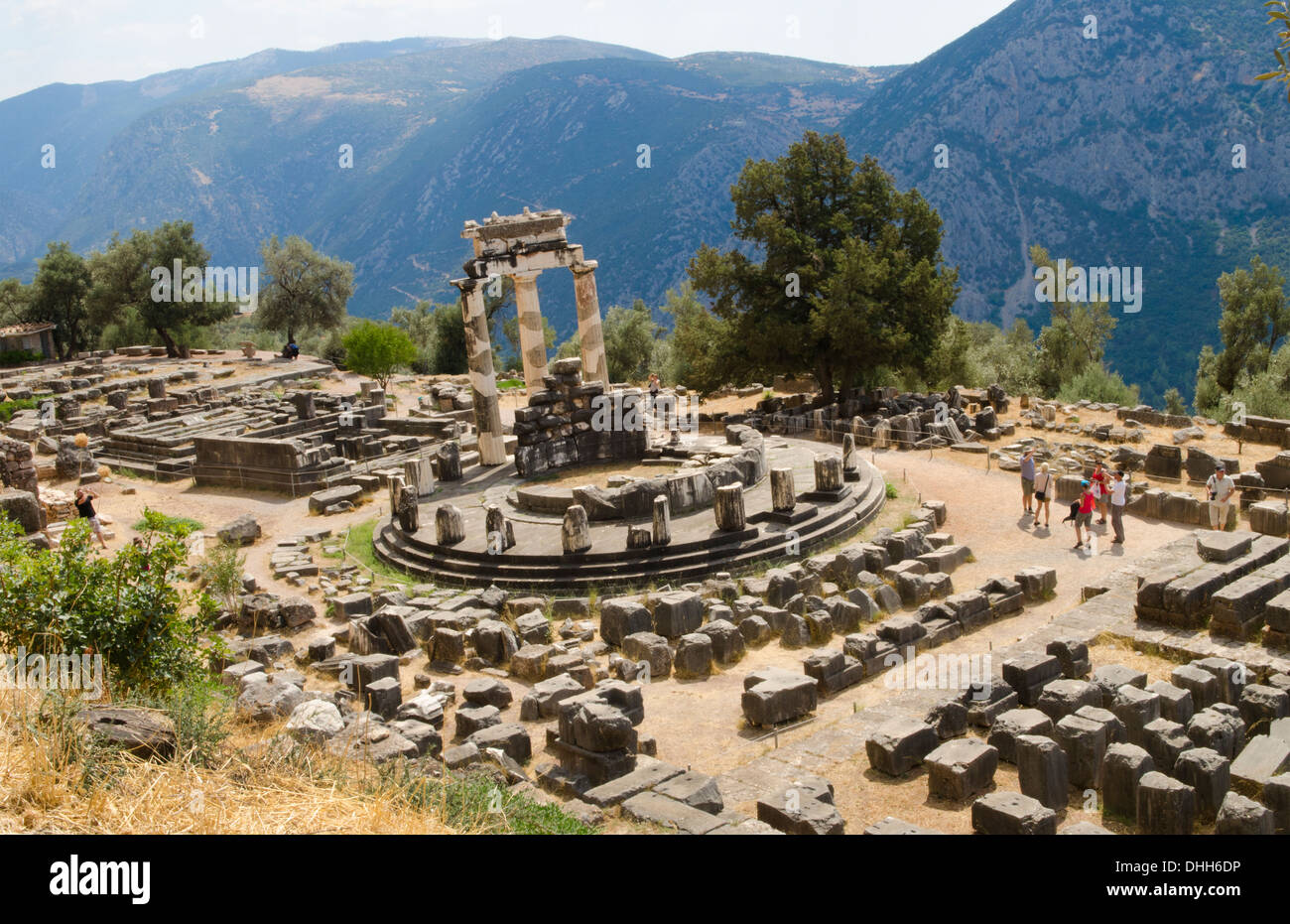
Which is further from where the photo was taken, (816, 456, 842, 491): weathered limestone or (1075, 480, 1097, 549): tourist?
(816, 456, 842, 491): weathered limestone

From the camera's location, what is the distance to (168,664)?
1111cm

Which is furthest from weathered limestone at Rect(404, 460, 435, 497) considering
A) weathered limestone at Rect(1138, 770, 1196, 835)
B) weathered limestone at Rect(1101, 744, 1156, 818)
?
weathered limestone at Rect(1138, 770, 1196, 835)

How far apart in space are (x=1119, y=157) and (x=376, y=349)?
69.1m

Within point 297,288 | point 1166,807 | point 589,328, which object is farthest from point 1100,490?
point 297,288

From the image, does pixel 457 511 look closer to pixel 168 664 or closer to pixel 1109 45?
pixel 168 664

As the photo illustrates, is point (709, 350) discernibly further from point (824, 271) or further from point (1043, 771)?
point (1043, 771)

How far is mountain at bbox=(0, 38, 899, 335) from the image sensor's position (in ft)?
391

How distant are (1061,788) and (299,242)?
2128 inches

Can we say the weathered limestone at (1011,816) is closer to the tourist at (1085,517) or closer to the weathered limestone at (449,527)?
the tourist at (1085,517)

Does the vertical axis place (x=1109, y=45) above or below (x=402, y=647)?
above

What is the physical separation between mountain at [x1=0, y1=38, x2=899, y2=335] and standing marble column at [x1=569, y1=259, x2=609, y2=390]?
75533 mm

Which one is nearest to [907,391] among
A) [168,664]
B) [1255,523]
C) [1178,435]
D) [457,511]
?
[1178,435]

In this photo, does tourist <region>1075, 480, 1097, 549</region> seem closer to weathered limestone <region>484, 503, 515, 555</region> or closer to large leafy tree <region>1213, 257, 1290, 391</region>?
weathered limestone <region>484, 503, 515, 555</region>

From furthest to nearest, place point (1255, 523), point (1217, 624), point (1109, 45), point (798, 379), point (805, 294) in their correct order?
point (1109, 45), point (798, 379), point (805, 294), point (1255, 523), point (1217, 624)
